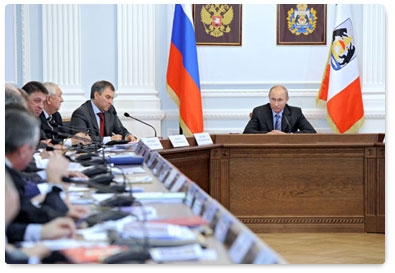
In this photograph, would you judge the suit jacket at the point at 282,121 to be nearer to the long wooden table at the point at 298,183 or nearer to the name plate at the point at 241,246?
the long wooden table at the point at 298,183

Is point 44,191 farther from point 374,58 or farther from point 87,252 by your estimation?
point 374,58

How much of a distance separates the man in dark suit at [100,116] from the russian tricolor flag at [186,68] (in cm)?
117

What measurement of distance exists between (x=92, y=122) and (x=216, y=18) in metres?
2.22

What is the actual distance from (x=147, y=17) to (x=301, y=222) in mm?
2939

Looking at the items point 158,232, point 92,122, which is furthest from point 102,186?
point 92,122

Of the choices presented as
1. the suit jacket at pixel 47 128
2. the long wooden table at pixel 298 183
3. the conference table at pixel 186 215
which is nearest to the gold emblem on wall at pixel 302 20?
the long wooden table at pixel 298 183

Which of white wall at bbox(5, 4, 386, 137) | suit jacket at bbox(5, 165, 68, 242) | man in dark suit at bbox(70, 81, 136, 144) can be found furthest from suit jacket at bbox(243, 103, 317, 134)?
suit jacket at bbox(5, 165, 68, 242)

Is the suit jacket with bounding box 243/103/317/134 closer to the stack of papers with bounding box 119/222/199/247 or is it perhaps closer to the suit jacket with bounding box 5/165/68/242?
the suit jacket with bounding box 5/165/68/242

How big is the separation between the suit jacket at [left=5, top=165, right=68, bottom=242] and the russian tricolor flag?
444cm

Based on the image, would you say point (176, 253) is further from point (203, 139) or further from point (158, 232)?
point (203, 139)

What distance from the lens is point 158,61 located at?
7199 mm

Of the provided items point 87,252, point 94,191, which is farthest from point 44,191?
point 87,252

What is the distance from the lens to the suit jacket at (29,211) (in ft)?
6.66

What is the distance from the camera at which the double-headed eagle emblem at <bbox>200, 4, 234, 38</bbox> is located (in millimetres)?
7234
